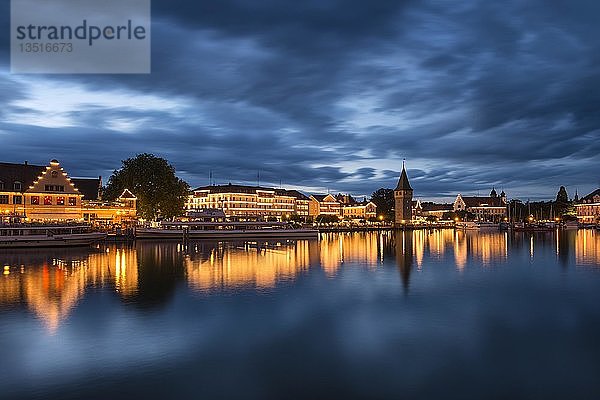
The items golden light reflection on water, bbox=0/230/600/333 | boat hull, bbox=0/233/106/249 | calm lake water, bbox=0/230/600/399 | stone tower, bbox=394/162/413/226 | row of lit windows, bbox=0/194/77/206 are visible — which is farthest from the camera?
stone tower, bbox=394/162/413/226

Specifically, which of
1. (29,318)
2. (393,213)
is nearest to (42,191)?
(29,318)

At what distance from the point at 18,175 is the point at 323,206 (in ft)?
393

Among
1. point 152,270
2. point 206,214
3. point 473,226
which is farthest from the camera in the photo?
point 473,226

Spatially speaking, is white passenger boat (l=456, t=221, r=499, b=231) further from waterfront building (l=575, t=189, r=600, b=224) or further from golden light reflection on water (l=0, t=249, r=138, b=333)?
golden light reflection on water (l=0, t=249, r=138, b=333)

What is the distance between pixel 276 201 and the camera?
160875mm

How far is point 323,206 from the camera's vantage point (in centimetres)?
17650

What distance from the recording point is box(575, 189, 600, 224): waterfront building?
148 metres

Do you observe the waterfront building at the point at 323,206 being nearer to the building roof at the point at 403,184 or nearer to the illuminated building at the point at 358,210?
the illuminated building at the point at 358,210

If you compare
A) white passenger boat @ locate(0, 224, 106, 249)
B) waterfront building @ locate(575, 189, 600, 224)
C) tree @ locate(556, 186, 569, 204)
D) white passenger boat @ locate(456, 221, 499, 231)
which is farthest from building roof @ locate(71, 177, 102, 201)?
tree @ locate(556, 186, 569, 204)

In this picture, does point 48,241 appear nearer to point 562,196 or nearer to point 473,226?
point 473,226

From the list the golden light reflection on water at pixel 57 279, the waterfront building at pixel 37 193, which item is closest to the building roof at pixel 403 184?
the waterfront building at pixel 37 193

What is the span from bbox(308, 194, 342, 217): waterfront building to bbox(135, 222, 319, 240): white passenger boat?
86.7m

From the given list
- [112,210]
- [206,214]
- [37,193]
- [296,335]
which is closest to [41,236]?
[37,193]

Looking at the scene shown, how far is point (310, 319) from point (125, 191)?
215ft
